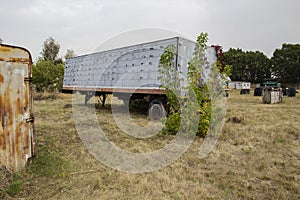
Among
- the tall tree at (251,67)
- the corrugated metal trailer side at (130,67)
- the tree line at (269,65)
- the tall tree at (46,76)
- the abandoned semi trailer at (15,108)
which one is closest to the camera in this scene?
the abandoned semi trailer at (15,108)

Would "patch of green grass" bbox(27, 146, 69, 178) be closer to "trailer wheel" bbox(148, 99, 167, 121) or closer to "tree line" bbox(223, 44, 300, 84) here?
"trailer wheel" bbox(148, 99, 167, 121)

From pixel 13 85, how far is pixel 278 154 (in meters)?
4.89

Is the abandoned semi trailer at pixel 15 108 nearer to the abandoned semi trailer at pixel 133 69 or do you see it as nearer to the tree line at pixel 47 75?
the abandoned semi trailer at pixel 133 69

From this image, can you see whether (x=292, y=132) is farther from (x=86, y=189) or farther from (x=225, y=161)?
(x=86, y=189)

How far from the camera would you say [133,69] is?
8.20 m

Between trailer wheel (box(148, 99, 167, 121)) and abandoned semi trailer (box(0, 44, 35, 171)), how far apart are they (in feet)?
15.0

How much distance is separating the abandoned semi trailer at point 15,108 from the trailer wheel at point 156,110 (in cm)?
456

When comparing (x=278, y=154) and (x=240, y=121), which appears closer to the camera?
(x=278, y=154)

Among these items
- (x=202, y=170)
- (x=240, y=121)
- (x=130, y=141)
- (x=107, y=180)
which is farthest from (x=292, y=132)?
(x=107, y=180)

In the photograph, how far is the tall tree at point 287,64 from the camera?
42562 mm

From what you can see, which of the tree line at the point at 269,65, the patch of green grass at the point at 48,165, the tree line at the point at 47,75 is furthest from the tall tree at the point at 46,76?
the tree line at the point at 269,65

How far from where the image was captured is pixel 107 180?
10.1 feet

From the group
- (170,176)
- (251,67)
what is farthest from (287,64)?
(170,176)

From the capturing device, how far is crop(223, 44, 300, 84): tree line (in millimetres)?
43219
